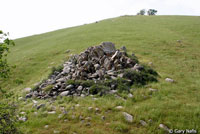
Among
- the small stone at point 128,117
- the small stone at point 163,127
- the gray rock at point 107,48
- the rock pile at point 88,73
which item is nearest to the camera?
the small stone at point 163,127

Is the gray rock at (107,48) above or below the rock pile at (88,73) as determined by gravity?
above

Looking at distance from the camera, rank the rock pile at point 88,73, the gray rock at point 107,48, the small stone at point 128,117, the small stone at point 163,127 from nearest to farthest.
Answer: the small stone at point 163,127 → the small stone at point 128,117 → the rock pile at point 88,73 → the gray rock at point 107,48

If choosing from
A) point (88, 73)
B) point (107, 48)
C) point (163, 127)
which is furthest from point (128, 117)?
point (107, 48)

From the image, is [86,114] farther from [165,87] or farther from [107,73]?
[165,87]

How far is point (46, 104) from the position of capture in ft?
24.8

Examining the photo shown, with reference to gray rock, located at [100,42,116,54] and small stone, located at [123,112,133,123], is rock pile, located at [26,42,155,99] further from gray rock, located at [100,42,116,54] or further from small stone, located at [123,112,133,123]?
small stone, located at [123,112,133,123]

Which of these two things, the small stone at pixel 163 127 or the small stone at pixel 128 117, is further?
the small stone at pixel 128 117

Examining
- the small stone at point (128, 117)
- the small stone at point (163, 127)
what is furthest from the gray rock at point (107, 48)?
the small stone at point (163, 127)

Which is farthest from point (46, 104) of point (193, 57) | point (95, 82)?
point (193, 57)

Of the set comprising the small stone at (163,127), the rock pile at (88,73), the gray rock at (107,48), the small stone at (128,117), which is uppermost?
the gray rock at (107,48)

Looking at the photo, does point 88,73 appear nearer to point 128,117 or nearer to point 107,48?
point 107,48

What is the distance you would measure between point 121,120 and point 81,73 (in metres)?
4.79

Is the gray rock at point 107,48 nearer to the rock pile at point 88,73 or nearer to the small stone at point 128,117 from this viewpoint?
the rock pile at point 88,73

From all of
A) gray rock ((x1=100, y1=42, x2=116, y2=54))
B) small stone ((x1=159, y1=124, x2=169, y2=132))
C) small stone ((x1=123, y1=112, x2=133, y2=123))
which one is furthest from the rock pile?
small stone ((x1=159, y1=124, x2=169, y2=132))
